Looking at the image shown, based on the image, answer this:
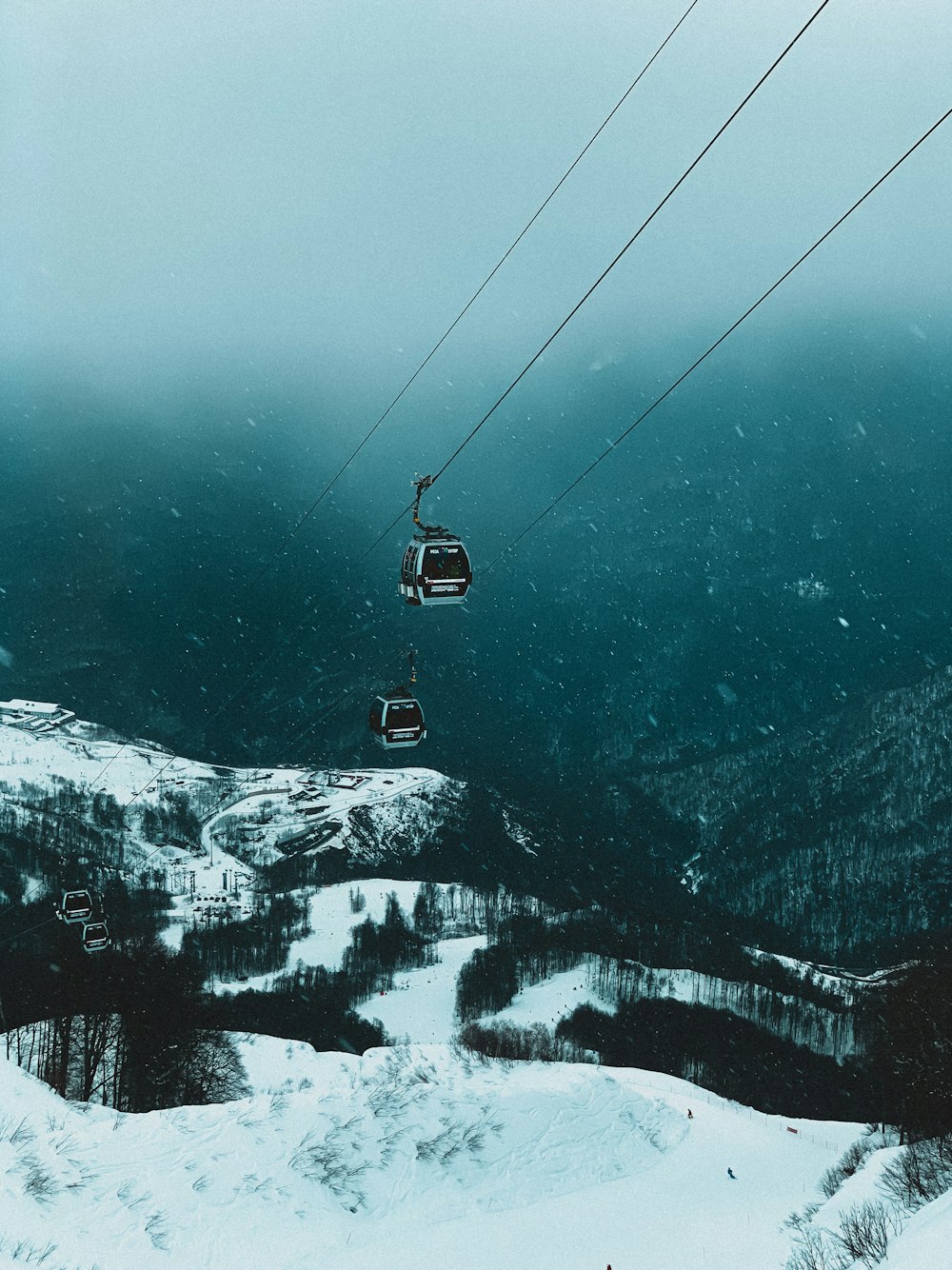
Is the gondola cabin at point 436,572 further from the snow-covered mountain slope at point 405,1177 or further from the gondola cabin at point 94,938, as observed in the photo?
the gondola cabin at point 94,938

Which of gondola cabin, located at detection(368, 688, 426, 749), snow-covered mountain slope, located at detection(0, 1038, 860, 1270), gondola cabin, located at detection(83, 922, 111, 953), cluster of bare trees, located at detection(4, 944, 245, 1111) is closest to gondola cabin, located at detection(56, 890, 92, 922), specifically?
gondola cabin, located at detection(83, 922, 111, 953)

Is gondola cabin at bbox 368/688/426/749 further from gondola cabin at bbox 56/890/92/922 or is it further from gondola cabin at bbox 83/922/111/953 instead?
gondola cabin at bbox 56/890/92/922

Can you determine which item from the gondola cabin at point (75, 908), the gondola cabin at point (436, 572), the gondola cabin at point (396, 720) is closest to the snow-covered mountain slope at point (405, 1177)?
the gondola cabin at point (75, 908)

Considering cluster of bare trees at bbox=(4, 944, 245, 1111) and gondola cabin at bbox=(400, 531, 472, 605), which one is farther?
cluster of bare trees at bbox=(4, 944, 245, 1111)

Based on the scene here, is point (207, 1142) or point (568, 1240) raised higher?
point (207, 1142)

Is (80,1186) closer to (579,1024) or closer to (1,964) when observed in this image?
(1,964)

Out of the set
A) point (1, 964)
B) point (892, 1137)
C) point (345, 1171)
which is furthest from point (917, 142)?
point (1, 964)
